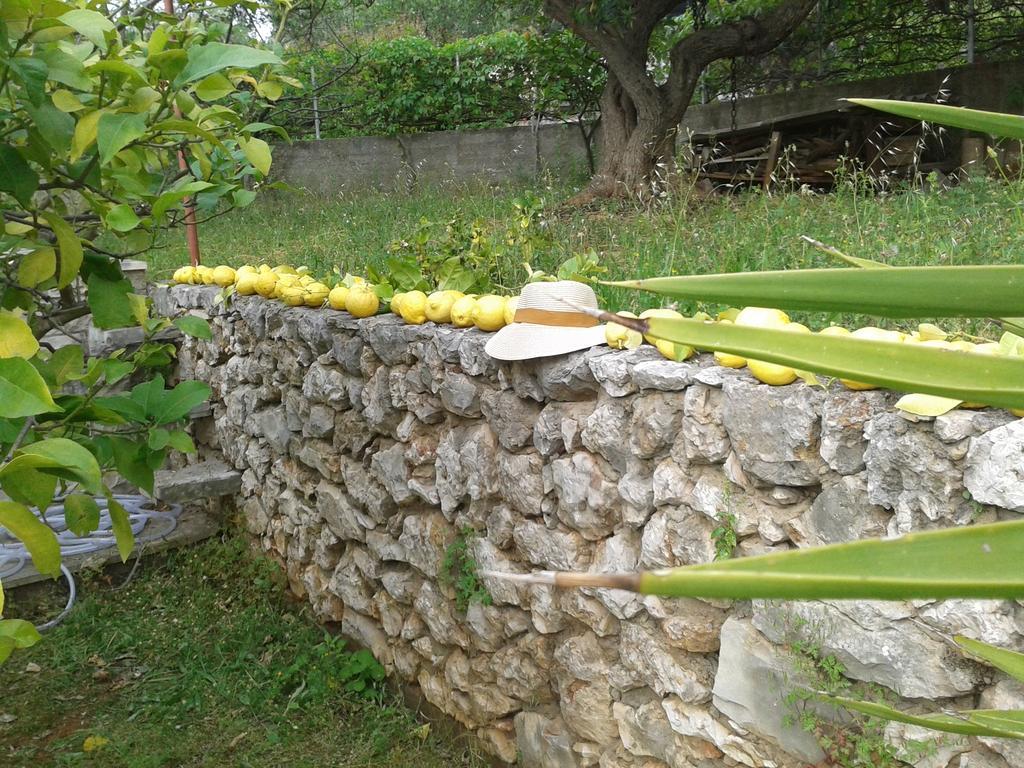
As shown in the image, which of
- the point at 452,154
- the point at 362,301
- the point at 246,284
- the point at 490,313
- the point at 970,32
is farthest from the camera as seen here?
the point at 452,154

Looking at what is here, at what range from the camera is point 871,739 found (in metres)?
1.83

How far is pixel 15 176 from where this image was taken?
157 cm

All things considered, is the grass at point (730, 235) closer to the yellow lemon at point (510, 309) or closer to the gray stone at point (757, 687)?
the yellow lemon at point (510, 309)

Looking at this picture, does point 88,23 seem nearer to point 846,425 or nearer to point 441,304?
point 846,425

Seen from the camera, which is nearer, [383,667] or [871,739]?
[871,739]

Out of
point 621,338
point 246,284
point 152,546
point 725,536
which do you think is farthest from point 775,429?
point 152,546

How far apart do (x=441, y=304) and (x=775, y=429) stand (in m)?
1.47

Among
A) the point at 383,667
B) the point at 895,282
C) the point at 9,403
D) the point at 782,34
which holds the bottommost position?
the point at 383,667

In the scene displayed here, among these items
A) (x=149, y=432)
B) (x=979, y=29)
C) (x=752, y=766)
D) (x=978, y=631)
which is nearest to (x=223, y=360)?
(x=149, y=432)

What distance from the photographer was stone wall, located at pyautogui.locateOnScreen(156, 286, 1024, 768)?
1.70 m

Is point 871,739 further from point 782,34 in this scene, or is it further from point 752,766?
point 782,34

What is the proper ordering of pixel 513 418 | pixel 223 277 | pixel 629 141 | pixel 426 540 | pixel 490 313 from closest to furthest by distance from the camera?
pixel 513 418, pixel 490 313, pixel 426 540, pixel 223 277, pixel 629 141

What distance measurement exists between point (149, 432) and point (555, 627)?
132cm

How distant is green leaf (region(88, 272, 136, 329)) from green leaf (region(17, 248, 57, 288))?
10 cm
